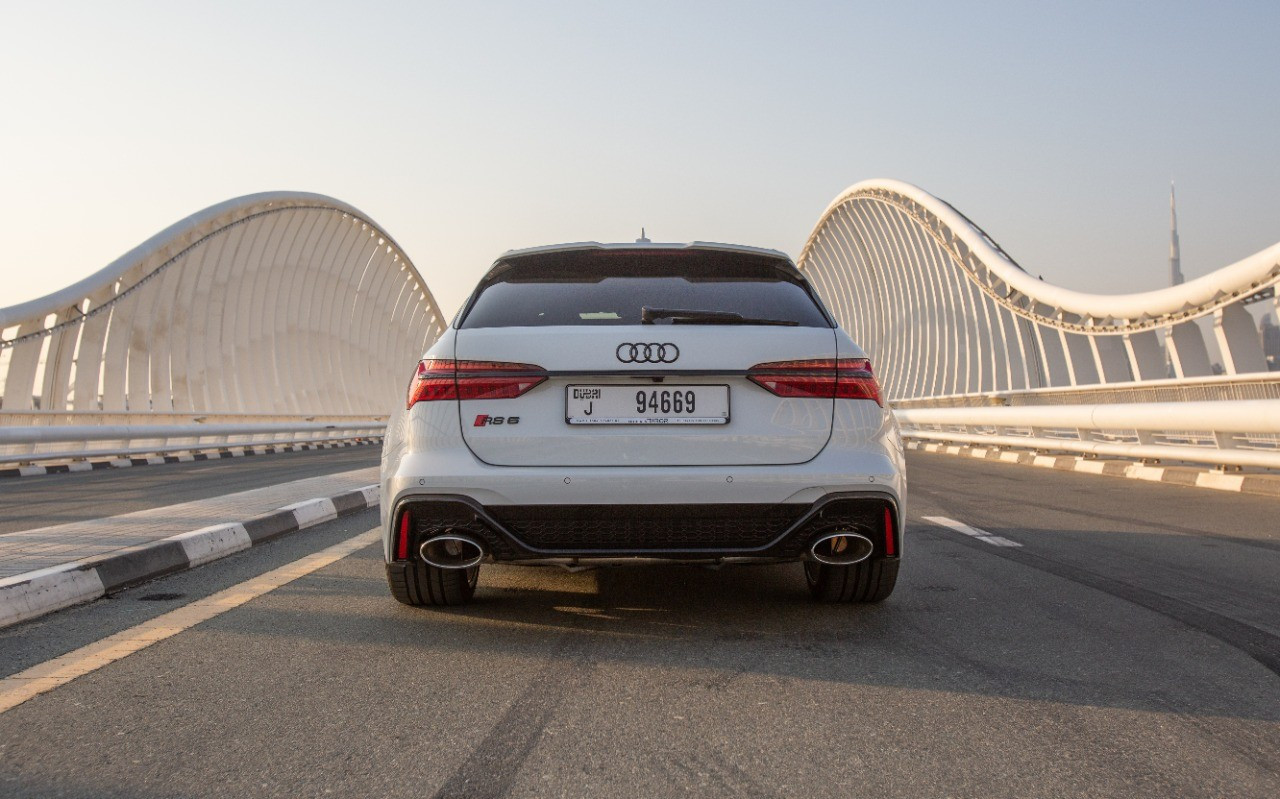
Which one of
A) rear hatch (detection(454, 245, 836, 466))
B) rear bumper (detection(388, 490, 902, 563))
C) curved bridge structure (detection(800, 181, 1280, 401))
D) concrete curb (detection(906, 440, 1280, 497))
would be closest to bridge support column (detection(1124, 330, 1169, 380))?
curved bridge structure (detection(800, 181, 1280, 401))

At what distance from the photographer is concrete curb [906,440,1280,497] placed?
10195mm

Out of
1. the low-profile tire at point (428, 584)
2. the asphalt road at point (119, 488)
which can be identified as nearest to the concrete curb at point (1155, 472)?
the low-profile tire at point (428, 584)

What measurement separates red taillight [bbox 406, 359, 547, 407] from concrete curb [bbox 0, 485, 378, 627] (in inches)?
73.4

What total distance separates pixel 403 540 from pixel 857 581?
1.77 m

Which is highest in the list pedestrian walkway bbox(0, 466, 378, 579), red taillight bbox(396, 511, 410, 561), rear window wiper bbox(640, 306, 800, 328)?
rear window wiper bbox(640, 306, 800, 328)

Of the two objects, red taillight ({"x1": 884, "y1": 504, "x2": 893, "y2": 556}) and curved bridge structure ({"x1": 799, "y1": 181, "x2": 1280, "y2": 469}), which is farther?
curved bridge structure ({"x1": 799, "y1": 181, "x2": 1280, "y2": 469})

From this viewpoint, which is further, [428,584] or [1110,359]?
[1110,359]

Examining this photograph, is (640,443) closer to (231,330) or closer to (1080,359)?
(1080,359)

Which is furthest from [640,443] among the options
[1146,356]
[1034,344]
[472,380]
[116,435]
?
[1034,344]

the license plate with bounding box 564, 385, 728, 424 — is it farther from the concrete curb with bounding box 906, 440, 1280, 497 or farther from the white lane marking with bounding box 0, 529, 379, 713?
the concrete curb with bounding box 906, 440, 1280, 497

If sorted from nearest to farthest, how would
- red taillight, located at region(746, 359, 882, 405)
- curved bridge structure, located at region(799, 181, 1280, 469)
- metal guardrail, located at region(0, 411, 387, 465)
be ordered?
red taillight, located at region(746, 359, 882, 405), curved bridge structure, located at region(799, 181, 1280, 469), metal guardrail, located at region(0, 411, 387, 465)

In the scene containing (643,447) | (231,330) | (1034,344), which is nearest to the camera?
(643,447)

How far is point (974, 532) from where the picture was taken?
7.05 metres

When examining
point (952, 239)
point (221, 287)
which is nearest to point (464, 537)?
point (221, 287)
